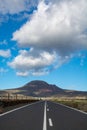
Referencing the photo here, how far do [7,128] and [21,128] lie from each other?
2.26 ft

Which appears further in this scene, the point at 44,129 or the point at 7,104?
the point at 7,104

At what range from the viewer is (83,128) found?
14.8m

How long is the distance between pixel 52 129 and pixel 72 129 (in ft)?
Result: 3.21

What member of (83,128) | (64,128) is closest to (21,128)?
(64,128)

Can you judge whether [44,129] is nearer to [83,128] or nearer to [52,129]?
[52,129]

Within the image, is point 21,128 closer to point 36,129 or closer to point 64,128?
point 36,129

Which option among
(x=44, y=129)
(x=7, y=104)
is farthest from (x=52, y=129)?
(x=7, y=104)

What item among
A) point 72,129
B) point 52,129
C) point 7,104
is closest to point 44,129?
point 52,129

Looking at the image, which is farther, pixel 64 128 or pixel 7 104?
pixel 7 104

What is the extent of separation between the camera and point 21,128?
14328mm

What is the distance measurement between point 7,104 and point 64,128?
3239 cm

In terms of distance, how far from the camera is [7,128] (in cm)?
1431

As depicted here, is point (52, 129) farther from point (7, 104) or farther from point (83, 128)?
point (7, 104)

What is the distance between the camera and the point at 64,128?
1457cm
